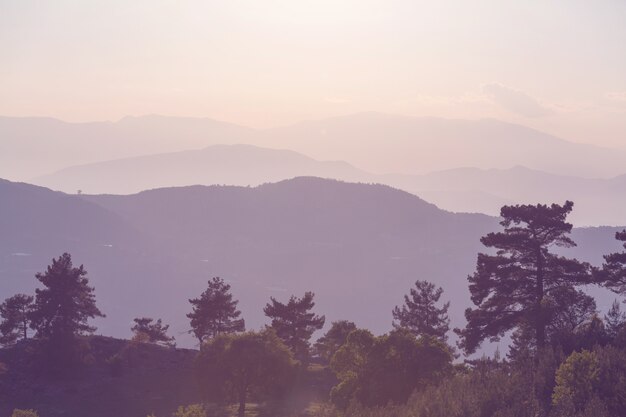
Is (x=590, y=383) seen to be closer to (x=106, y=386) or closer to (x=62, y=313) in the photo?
(x=106, y=386)

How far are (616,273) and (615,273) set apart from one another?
8cm

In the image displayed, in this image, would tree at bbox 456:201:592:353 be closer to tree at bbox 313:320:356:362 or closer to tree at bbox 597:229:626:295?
tree at bbox 597:229:626:295

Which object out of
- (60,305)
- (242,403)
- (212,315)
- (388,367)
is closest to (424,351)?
(388,367)

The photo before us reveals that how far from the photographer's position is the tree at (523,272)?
50.3 metres

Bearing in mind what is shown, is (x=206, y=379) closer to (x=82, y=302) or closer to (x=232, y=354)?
(x=232, y=354)

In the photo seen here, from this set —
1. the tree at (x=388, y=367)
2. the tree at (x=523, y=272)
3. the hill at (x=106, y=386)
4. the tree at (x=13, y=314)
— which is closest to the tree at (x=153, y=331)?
the hill at (x=106, y=386)

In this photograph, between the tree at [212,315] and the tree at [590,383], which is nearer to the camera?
the tree at [590,383]

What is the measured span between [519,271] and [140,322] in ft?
200

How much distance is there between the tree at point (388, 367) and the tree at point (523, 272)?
9169 millimetres

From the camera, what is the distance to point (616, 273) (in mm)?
50625

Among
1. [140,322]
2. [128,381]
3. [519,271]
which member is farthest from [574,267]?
[140,322]

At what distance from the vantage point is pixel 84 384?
64.1 meters

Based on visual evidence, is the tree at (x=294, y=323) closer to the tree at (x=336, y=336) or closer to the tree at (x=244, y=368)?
the tree at (x=336, y=336)

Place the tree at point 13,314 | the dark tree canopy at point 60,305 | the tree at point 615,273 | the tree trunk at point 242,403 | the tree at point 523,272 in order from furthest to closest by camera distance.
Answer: the tree at point 13,314 → the dark tree canopy at point 60,305 → the tree trunk at point 242,403 → the tree at point 523,272 → the tree at point 615,273
